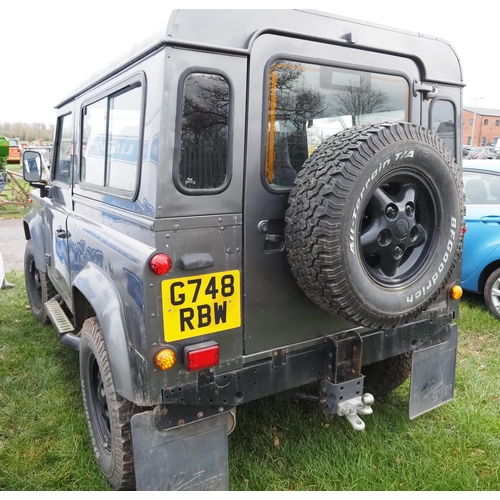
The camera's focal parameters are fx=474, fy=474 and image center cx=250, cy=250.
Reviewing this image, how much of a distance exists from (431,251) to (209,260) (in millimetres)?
1087

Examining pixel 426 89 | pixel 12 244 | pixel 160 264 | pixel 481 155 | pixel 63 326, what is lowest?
pixel 63 326

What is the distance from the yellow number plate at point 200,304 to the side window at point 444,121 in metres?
1.50

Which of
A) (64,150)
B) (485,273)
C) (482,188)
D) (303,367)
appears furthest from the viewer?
(482,188)

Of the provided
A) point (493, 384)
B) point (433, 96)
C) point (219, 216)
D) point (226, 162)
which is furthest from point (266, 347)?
point (493, 384)

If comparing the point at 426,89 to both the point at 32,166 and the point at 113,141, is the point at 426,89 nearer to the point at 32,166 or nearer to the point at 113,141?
the point at 113,141

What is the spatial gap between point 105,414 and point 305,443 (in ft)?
3.93

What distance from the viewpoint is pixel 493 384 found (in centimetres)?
353

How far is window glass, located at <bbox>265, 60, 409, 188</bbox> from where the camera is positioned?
85.3 inches

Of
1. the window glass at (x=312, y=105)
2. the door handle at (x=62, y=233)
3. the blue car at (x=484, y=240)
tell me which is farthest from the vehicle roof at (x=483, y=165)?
the door handle at (x=62, y=233)

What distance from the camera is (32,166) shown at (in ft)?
12.8

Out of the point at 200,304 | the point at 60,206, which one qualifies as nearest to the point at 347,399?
the point at 200,304

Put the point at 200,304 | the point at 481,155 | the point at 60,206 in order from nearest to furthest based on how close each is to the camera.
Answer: the point at 200,304, the point at 60,206, the point at 481,155

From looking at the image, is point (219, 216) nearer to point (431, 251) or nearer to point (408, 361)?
point (431, 251)

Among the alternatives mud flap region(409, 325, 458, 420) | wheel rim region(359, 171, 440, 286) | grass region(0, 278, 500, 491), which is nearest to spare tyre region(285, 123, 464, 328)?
wheel rim region(359, 171, 440, 286)
